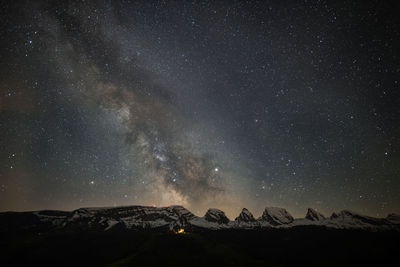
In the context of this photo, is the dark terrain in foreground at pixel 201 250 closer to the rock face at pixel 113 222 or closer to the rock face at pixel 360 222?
the rock face at pixel 113 222

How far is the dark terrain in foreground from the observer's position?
7844cm

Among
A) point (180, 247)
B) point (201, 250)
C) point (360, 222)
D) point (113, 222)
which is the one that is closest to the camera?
point (201, 250)

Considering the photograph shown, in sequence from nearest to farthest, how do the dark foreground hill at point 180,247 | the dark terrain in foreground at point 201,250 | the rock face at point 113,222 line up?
the dark terrain in foreground at point 201,250 → the dark foreground hill at point 180,247 → the rock face at point 113,222

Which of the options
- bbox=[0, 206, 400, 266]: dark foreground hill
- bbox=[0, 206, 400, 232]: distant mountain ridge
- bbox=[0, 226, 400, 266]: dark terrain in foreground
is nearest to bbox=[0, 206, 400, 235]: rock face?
bbox=[0, 206, 400, 232]: distant mountain ridge

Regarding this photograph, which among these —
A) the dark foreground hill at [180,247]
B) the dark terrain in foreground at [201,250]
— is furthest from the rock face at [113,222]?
the dark terrain in foreground at [201,250]

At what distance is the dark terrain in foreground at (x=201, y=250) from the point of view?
78.4 m

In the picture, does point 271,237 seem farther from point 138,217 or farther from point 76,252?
Answer: point 138,217

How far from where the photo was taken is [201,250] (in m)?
93.4

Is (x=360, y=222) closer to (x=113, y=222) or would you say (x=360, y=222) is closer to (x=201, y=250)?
(x=201, y=250)

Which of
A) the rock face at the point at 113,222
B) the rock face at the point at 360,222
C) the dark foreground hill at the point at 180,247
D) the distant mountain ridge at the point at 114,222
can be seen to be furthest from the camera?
the rock face at the point at 360,222

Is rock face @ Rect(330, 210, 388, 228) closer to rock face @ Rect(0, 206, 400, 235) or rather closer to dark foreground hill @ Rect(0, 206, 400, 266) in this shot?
rock face @ Rect(0, 206, 400, 235)

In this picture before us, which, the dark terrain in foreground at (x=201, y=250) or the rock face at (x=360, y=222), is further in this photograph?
the rock face at (x=360, y=222)

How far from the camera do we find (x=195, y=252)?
90688 mm

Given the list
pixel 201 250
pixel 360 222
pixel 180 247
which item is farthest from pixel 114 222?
pixel 360 222
